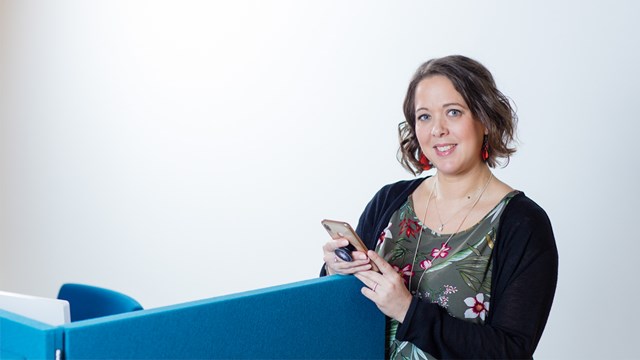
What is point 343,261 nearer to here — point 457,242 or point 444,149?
point 457,242

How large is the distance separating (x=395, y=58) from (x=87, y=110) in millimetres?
2663

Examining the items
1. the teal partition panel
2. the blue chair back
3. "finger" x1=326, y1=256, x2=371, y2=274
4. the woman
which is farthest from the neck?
the blue chair back

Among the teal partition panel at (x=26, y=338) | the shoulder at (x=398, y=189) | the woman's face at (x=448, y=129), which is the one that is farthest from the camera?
the shoulder at (x=398, y=189)

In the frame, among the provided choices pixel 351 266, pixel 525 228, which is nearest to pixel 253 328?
pixel 351 266

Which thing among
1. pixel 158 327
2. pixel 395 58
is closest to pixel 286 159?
pixel 395 58

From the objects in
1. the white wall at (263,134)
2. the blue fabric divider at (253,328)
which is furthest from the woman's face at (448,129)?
the white wall at (263,134)

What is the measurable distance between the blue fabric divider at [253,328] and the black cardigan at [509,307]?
119 millimetres

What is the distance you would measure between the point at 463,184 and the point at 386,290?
0.45 metres

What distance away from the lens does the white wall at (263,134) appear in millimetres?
3025

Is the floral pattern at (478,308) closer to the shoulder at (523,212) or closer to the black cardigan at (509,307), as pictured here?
the black cardigan at (509,307)

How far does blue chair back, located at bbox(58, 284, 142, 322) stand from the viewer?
2.98 metres

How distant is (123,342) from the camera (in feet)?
4.82

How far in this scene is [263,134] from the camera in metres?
4.41

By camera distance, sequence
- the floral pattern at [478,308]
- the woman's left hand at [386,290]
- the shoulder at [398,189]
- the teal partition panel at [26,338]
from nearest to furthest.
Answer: the teal partition panel at [26,338] < the woman's left hand at [386,290] < the floral pattern at [478,308] < the shoulder at [398,189]
